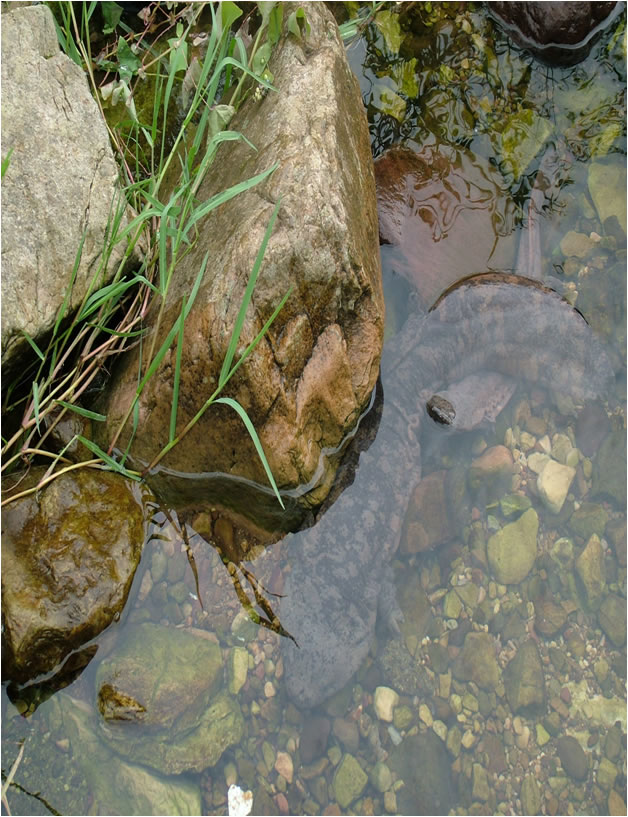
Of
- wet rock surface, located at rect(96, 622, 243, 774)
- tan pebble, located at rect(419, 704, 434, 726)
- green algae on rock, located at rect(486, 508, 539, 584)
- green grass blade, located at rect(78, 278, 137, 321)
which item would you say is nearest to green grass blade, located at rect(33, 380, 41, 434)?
green grass blade, located at rect(78, 278, 137, 321)

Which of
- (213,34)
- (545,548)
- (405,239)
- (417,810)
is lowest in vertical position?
(417,810)

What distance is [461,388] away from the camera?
4188 mm

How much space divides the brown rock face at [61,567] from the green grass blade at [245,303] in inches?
34.1

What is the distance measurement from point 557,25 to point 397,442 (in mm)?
2762

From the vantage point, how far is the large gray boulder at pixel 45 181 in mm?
2889

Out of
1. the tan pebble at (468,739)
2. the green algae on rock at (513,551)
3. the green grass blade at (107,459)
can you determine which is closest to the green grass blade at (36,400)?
the green grass blade at (107,459)

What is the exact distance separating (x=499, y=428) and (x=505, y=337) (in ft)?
1.98

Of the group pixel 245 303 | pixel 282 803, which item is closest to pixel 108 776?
pixel 282 803

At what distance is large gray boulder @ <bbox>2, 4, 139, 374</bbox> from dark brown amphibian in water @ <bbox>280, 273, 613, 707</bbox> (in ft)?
5.40

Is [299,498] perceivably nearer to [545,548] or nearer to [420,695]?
[420,695]

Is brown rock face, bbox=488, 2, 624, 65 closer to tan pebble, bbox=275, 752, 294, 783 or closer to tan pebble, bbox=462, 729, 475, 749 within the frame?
tan pebble, bbox=462, 729, 475, 749

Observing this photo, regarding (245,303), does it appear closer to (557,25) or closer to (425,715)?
(425,715)

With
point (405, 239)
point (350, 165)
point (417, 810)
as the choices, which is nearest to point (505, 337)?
point (405, 239)

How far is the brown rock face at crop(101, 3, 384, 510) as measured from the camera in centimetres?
291
